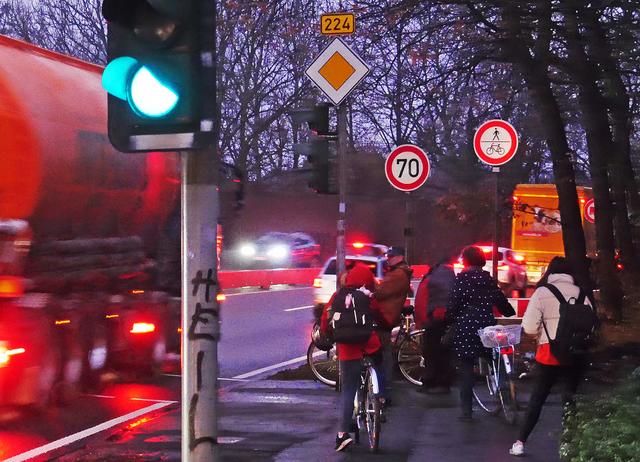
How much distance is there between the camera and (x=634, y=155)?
17.1 meters

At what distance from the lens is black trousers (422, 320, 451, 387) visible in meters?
11.2

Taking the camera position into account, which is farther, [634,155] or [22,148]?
[634,155]

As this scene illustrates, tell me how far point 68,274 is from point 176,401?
193 cm

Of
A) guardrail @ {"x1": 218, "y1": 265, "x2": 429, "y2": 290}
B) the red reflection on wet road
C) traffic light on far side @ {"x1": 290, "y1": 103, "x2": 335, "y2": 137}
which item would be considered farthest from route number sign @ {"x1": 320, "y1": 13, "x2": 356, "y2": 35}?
guardrail @ {"x1": 218, "y1": 265, "x2": 429, "y2": 290}

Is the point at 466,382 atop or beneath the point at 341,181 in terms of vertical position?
beneath

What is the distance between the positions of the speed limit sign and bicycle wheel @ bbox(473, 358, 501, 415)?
2868mm

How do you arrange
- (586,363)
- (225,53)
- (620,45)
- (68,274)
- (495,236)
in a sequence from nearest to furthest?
(586,363) → (620,45) → (68,274) → (495,236) → (225,53)

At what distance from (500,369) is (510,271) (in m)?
16.0

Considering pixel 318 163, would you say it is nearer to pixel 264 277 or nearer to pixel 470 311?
pixel 470 311

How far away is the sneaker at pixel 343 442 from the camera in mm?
8266

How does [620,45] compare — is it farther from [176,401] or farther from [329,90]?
[176,401]

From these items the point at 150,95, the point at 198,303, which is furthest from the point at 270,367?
the point at 150,95

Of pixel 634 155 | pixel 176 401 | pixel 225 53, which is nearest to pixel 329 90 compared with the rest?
pixel 176 401

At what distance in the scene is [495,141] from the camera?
12.2 metres
